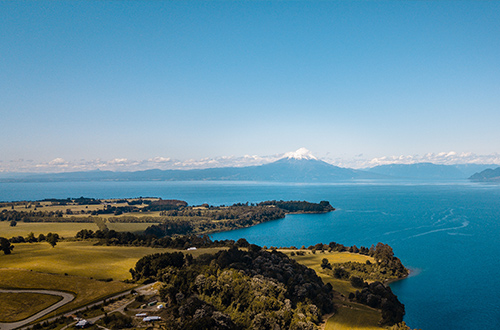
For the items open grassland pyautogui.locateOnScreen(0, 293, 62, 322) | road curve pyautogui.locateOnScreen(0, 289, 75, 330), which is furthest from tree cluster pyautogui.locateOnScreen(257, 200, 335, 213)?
open grassland pyautogui.locateOnScreen(0, 293, 62, 322)

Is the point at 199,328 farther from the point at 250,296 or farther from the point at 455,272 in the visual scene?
the point at 455,272

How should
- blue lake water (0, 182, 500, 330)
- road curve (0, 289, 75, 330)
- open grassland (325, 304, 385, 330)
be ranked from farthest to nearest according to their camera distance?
blue lake water (0, 182, 500, 330), open grassland (325, 304, 385, 330), road curve (0, 289, 75, 330)

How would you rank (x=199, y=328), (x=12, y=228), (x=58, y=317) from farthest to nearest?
(x=12, y=228) < (x=58, y=317) < (x=199, y=328)

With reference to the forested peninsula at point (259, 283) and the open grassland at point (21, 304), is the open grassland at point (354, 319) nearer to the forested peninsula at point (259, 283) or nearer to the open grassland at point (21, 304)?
the forested peninsula at point (259, 283)

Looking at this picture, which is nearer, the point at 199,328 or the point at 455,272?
the point at 199,328

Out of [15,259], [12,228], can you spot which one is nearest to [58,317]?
[15,259]

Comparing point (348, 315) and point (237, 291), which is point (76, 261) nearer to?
point (237, 291)

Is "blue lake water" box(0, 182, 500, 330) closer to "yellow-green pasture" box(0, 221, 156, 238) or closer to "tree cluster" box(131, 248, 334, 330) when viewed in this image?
"tree cluster" box(131, 248, 334, 330)
